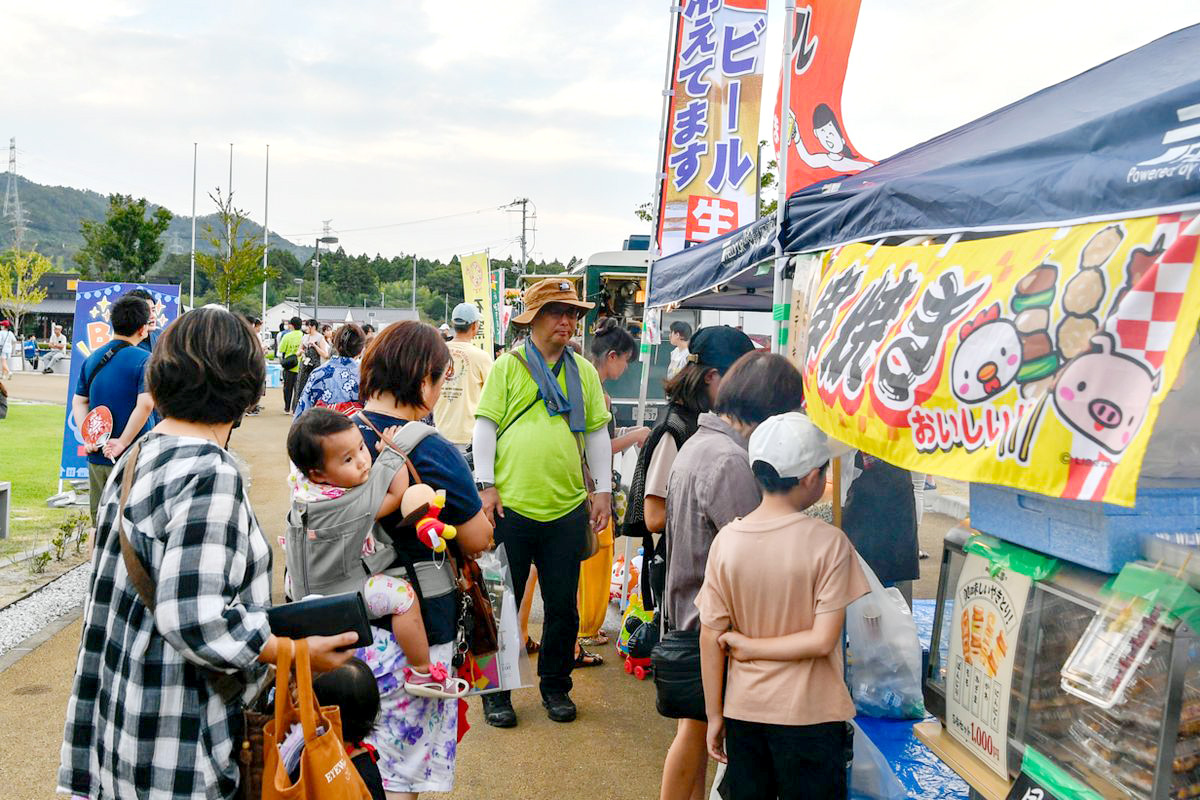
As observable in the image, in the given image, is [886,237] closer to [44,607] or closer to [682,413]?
[682,413]

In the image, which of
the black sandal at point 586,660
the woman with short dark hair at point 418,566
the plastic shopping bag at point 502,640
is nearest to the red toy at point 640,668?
the black sandal at point 586,660

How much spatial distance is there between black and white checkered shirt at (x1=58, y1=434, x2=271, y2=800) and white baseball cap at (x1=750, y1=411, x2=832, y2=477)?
52.1 inches

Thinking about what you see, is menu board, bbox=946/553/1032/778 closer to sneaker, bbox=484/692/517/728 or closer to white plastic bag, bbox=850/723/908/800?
white plastic bag, bbox=850/723/908/800

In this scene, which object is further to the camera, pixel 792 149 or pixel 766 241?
pixel 792 149

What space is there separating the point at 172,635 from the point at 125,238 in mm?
43629

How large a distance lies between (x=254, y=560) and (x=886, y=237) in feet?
6.75

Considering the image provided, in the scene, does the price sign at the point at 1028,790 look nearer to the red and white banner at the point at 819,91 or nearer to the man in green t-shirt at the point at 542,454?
the man in green t-shirt at the point at 542,454

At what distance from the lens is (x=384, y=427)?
2.85m

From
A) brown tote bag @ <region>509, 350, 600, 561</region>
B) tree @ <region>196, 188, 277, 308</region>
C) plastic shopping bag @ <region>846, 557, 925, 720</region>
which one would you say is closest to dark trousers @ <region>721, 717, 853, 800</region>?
plastic shopping bag @ <region>846, 557, 925, 720</region>

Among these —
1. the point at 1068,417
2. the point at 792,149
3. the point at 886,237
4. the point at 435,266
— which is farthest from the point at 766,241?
the point at 435,266

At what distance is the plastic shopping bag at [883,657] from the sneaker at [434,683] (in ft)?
4.95

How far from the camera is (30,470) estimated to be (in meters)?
11.3

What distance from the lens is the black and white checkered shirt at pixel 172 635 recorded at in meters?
1.81

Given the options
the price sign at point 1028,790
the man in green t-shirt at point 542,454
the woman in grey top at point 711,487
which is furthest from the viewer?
the man in green t-shirt at point 542,454
